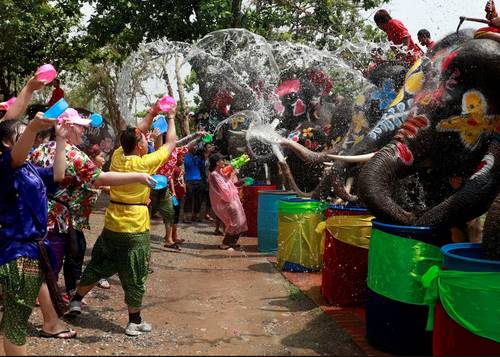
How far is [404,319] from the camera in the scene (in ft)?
12.3

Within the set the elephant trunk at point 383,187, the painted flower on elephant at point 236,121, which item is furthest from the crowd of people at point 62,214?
the painted flower on elephant at point 236,121

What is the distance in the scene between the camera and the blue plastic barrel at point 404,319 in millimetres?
3713

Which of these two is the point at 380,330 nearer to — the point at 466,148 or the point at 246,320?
the point at 246,320

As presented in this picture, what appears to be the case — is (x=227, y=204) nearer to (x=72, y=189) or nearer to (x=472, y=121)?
(x=72, y=189)

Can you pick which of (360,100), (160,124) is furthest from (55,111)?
(360,100)

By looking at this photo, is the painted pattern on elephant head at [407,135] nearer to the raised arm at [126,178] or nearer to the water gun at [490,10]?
the water gun at [490,10]

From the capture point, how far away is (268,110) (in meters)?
9.76

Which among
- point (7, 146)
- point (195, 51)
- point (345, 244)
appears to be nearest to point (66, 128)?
point (7, 146)

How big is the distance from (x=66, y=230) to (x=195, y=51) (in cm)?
553

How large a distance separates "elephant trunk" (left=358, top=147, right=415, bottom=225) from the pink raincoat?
4.16m

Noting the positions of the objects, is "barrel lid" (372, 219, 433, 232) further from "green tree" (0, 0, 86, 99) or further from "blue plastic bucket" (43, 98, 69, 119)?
"green tree" (0, 0, 86, 99)

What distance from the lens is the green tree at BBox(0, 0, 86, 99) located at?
47.0ft

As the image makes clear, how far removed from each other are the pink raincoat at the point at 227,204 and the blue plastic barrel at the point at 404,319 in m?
4.59

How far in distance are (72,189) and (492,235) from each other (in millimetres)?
3275
